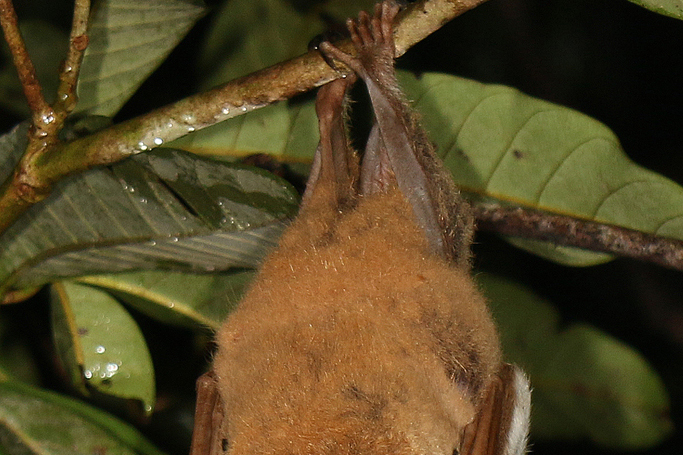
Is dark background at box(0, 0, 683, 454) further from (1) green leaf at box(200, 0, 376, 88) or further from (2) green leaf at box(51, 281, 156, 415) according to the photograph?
(2) green leaf at box(51, 281, 156, 415)

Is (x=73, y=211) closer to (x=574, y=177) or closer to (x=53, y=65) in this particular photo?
(x=53, y=65)

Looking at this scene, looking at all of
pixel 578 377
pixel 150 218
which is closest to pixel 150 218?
pixel 150 218

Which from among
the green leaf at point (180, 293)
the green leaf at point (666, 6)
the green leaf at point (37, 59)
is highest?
the green leaf at point (666, 6)

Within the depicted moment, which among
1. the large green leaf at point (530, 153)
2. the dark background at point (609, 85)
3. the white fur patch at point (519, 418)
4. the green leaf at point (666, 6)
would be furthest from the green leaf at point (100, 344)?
the dark background at point (609, 85)

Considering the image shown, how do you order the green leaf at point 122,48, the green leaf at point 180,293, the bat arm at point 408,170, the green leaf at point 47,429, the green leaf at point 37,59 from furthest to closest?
the green leaf at point 37,59 → the green leaf at point 180,293 → the green leaf at point 122,48 → the bat arm at point 408,170 → the green leaf at point 47,429

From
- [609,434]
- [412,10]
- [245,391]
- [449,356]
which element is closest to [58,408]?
[245,391]

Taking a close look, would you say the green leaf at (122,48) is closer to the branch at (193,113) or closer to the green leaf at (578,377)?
the branch at (193,113)
